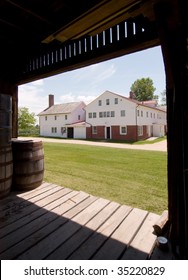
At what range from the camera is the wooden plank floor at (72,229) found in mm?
2252

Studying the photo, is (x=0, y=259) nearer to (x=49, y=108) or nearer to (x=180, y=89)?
(x=180, y=89)

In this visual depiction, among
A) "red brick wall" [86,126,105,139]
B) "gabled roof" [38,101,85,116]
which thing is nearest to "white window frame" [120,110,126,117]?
"red brick wall" [86,126,105,139]

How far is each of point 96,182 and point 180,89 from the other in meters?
4.61

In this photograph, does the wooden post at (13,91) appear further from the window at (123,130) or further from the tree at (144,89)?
the tree at (144,89)

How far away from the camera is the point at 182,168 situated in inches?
84.0

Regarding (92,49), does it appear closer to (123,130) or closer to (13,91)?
(13,91)

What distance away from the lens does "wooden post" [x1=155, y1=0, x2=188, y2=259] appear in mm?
1963

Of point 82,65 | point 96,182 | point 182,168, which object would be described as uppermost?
point 82,65

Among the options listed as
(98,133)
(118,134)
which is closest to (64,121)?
(98,133)

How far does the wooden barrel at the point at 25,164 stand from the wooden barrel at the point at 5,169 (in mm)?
226

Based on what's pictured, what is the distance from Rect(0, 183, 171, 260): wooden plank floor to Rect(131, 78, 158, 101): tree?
61594 mm

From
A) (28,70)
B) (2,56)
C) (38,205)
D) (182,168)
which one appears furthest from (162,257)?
(2,56)

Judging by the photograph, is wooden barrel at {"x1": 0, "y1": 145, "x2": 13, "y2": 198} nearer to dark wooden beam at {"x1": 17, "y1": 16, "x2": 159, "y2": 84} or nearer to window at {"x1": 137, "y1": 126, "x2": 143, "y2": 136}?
dark wooden beam at {"x1": 17, "y1": 16, "x2": 159, "y2": 84}

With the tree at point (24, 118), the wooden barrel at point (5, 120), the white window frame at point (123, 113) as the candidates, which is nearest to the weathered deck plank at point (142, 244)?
the wooden barrel at point (5, 120)
